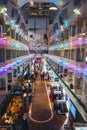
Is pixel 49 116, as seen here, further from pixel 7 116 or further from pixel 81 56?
pixel 81 56

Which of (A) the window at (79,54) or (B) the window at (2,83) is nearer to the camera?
(A) the window at (79,54)

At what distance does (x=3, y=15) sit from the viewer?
1501 cm

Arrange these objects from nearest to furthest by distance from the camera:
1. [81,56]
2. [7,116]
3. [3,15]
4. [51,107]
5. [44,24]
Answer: [7,116] → [81,56] → [3,15] → [51,107] → [44,24]

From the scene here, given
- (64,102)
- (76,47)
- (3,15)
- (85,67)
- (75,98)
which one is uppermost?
(3,15)

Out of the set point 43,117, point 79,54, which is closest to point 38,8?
point 79,54

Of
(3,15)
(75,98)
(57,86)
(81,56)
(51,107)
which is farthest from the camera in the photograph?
(57,86)

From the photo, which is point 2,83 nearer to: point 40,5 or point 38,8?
point 40,5

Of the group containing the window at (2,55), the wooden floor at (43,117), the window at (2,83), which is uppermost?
the window at (2,55)

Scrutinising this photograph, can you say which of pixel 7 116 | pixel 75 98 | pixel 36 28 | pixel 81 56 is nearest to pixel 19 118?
pixel 7 116

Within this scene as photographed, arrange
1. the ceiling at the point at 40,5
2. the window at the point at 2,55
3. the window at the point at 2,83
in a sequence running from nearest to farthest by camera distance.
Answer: the ceiling at the point at 40,5, the window at the point at 2,55, the window at the point at 2,83

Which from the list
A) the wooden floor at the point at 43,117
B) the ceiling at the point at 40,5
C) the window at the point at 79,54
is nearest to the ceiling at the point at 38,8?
the ceiling at the point at 40,5

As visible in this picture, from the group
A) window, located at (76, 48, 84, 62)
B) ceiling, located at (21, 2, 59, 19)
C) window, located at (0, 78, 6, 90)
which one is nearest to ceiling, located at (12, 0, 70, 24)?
ceiling, located at (21, 2, 59, 19)

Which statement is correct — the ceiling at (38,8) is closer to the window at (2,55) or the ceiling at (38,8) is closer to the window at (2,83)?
the window at (2,55)

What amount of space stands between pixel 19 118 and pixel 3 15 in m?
8.23
